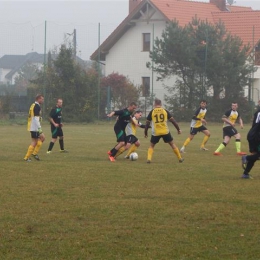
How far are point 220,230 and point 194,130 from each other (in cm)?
1384

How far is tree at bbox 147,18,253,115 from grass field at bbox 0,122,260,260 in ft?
76.3

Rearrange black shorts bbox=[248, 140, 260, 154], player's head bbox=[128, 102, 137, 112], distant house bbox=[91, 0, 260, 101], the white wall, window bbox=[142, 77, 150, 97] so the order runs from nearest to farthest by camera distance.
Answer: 1. black shorts bbox=[248, 140, 260, 154]
2. player's head bbox=[128, 102, 137, 112]
3. window bbox=[142, 77, 150, 97]
4. the white wall
5. distant house bbox=[91, 0, 260, 101]

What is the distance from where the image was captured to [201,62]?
136 ft

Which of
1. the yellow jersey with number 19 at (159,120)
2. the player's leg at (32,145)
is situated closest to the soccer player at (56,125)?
the player's leg at (32,145)

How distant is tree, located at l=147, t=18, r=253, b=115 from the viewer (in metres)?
40.8

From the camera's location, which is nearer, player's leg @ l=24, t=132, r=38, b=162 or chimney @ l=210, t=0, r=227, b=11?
player's leg @ l=24, t=132, r=38, b=162

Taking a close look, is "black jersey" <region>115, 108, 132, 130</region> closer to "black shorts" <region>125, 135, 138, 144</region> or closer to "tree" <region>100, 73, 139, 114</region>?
"black shorts" <region>125, 135, 138, 144</region>

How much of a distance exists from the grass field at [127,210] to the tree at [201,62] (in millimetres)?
23247

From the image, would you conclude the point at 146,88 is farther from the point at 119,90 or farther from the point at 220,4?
the point at 220,4

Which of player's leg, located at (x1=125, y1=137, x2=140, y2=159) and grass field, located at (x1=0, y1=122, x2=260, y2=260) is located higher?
player's leg, located at (x1=125, y1=137, x2=140, y2=159)

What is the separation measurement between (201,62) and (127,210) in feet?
105

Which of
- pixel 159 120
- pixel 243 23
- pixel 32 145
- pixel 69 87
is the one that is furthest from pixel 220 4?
pixel 32 145

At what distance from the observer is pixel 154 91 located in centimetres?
4328

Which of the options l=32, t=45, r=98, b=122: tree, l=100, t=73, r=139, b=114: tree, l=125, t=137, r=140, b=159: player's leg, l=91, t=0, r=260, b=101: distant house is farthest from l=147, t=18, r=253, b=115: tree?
l=125, t=137, r=140, b=159: player's leg
